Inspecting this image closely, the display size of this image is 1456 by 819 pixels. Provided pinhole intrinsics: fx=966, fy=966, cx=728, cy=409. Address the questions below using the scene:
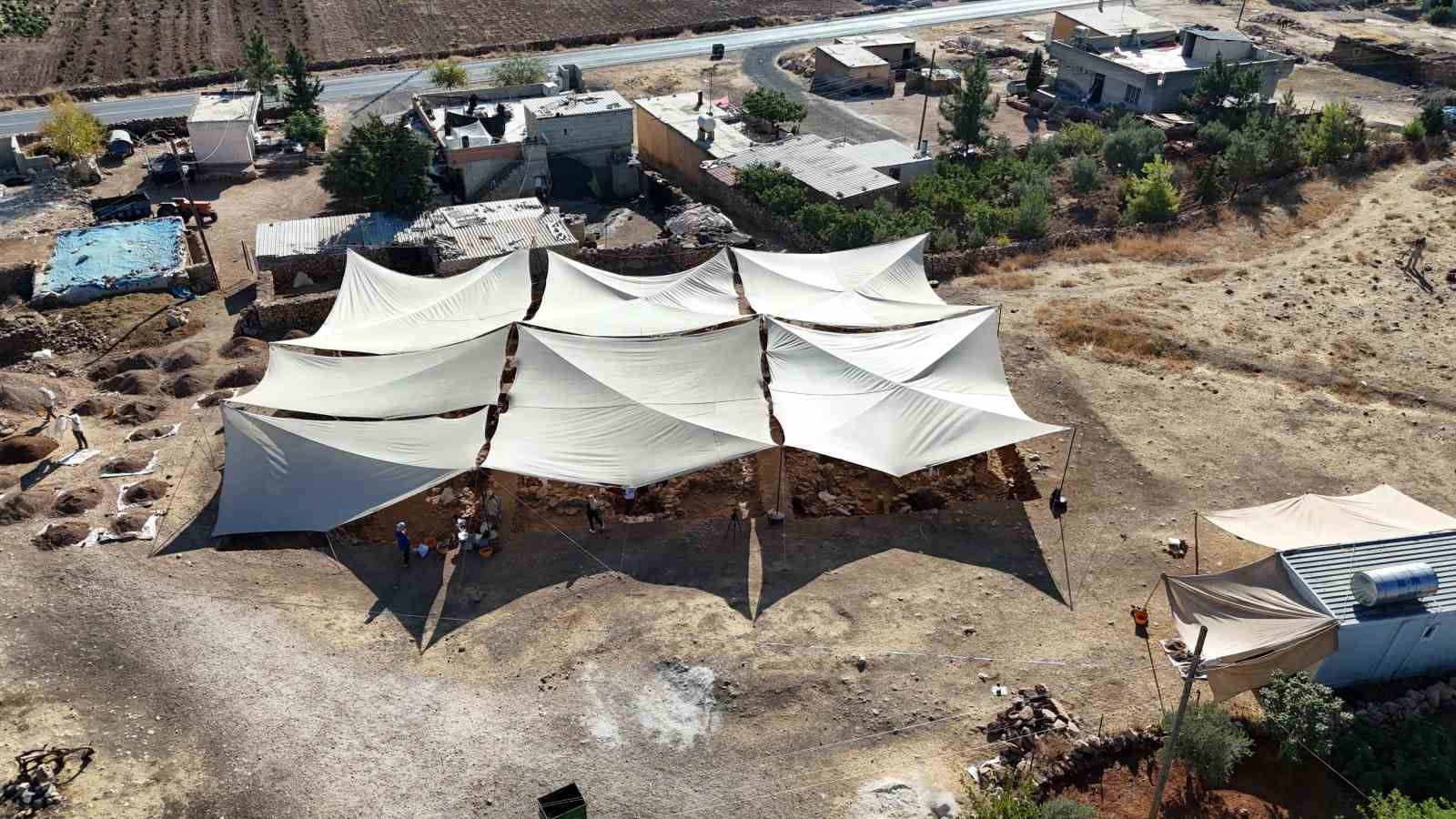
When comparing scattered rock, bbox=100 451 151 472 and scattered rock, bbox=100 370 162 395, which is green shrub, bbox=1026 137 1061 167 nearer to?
scattered rock, bbox=100 370 162 395

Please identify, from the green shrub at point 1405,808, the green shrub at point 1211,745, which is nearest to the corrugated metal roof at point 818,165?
the green shrub at point 1211,745

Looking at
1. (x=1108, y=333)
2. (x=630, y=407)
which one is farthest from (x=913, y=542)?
(x=1108, y=333)

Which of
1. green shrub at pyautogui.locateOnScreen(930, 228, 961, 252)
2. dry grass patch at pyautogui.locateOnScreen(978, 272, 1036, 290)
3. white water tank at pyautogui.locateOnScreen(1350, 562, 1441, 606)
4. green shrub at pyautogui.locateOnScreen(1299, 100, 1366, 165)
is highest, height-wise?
green shrub at pyautogui.locateOnScreen(1299, 100, 1366, 165)

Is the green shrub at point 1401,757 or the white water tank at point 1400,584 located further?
the white water tank at point 1400,584

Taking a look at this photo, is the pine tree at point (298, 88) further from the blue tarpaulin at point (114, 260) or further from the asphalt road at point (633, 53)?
the blue tarpaulin at point (114, 260)

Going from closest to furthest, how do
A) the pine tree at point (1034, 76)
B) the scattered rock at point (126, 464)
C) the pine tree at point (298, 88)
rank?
the scattered rock at point (126, 464) < the pine tree at point (298, 88) < the pine tree at point (1034, 76)

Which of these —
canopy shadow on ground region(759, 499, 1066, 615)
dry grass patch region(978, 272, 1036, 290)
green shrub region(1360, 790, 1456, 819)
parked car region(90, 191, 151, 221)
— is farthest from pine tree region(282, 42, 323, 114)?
green shrub region(1360, 790, 1456, 819)
